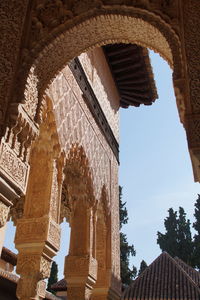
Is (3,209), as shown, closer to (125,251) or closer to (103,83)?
(103,83)

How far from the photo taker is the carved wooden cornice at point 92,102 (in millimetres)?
6846

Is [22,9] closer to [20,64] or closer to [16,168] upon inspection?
[20,64]

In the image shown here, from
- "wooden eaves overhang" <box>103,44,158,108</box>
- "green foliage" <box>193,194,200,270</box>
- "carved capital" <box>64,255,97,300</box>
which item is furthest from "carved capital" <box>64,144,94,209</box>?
"green foliage" <box>193,194,200,270</box>

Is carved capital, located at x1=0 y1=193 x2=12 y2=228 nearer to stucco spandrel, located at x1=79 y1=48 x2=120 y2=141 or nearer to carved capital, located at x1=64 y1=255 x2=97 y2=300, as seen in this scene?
carved capital, located at x1=64 y1=255 x2=97 y2=300

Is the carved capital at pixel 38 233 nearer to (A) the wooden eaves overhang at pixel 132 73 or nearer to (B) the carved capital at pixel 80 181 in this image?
(B) the carved capital at pixel 80 181

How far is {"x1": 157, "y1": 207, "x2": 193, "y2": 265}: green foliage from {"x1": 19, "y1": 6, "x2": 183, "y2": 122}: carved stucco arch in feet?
82.4

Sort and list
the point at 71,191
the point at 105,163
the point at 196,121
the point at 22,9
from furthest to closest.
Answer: the point at 105,163 < the point at 71,191 < the point at 22,9 < the point at 196,121

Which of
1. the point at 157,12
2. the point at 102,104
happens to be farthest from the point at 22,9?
the point at 102,104

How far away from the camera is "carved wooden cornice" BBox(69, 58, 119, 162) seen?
22.5 feet

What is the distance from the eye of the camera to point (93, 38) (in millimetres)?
4645

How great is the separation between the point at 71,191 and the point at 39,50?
3521 millimetres

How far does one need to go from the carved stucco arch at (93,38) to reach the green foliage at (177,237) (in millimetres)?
25116

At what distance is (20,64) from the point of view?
403cm

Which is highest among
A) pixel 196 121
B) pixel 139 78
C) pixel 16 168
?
pixel 139 78
